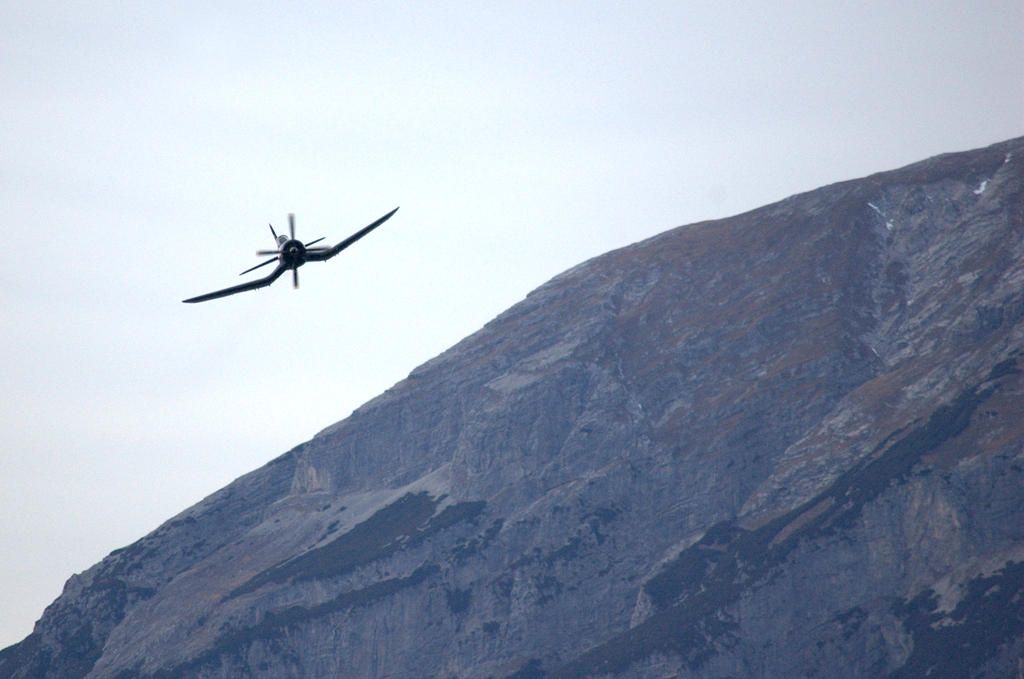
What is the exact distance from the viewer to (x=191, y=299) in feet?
561

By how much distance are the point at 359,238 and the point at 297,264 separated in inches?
278

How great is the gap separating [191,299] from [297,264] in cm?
1139

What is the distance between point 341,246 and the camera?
170 meters

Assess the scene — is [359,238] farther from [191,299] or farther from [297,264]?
[191,299]

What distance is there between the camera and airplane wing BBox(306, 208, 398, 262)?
17075cm

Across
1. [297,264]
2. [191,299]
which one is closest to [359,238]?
[297,264]

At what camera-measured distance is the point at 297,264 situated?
173375 mm

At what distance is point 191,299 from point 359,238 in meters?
→ 18.2

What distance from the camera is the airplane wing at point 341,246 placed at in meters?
171

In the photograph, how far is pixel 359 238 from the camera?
172 meters
